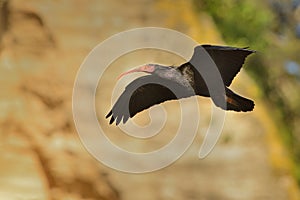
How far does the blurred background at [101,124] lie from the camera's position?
325cm

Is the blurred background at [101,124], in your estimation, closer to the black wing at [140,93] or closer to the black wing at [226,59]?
the black wing at [140,93]

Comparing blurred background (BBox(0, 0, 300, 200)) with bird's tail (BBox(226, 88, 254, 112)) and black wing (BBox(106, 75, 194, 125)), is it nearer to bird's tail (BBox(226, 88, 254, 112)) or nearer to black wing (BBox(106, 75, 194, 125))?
black wing (BBox(106, 75, 194, 125))

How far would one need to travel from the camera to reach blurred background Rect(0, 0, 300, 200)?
3.25 meters

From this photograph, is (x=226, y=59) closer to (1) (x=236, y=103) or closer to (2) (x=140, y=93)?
(1) (x=236, y=103)

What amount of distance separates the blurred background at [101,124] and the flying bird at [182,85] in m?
1.08

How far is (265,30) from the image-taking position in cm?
428

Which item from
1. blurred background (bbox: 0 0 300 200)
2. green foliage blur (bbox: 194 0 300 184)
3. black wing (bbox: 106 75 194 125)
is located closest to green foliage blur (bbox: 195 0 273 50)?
green foliage blur (bbox: 194 0 300 184)

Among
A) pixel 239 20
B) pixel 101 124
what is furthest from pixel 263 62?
pixel 101 124

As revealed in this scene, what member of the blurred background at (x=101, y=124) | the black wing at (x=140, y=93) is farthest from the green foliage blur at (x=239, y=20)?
the black wing at (x=140, y=93)

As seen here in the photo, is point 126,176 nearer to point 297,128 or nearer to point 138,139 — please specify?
point 138,139

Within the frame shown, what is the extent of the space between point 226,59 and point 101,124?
4.61 ft

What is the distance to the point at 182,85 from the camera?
81.0 inches

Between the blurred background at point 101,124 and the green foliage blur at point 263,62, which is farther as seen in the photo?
the green foliage blur at point 263,62

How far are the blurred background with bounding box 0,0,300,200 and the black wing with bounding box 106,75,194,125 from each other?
1063mm
